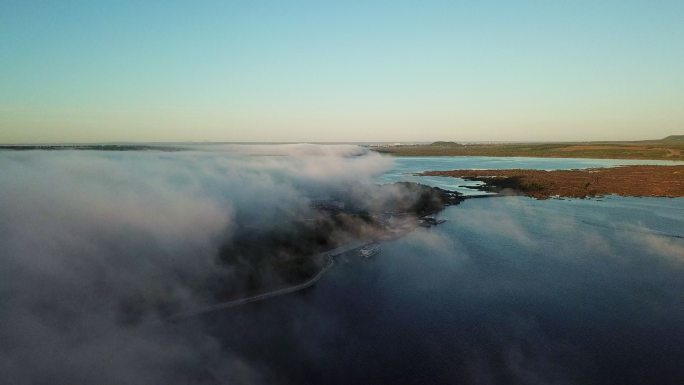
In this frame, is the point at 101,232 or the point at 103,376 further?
the point at 101,232

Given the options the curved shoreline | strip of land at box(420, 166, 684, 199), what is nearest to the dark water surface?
the curved shoreline

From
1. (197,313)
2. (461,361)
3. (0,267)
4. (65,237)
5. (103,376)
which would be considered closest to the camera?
(103,376)

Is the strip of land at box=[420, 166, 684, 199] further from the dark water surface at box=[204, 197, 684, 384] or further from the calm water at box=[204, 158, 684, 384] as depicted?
the dark water surface at box=[204, 197, 684, 384]

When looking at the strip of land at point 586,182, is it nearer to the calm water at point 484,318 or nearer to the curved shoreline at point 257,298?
the calm water at point 484,318

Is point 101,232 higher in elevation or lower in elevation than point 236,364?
higher

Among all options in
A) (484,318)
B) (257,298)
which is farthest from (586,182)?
(257,298)

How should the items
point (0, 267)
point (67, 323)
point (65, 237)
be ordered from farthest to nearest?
1. point (65, 237)
2. point (0, 267)
3. point (67, 323)

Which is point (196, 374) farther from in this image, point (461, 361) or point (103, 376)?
point (461, 361)

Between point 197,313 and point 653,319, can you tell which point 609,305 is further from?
point 197,313

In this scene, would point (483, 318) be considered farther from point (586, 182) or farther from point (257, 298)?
point (586, 182)

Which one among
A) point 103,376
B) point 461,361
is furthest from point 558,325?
point 103,376
